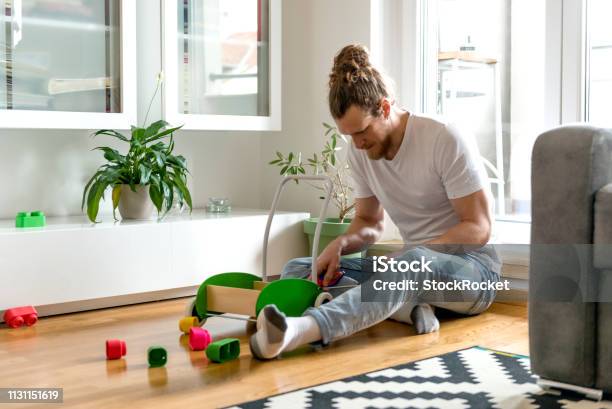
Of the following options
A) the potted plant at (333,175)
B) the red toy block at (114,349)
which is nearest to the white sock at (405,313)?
the potted plant at (333,175)

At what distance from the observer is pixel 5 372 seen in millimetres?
2254

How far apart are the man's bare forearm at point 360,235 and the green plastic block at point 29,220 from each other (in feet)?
3.64

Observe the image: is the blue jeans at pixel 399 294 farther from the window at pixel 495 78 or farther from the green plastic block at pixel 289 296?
the window at pixel 495 78

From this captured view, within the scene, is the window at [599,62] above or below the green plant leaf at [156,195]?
above

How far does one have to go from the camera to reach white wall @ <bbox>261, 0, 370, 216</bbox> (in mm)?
3943

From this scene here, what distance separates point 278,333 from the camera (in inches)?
88.0

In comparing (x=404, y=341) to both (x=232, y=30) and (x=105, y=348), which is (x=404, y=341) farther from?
(x=232, y=30)

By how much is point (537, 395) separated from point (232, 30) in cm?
232

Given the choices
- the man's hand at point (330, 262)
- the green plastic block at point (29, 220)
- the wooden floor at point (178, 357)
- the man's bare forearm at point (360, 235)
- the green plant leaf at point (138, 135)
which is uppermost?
the green plant leaf at point (138, 135)

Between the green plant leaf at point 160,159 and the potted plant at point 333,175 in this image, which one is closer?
the green plant leaf at point 160,159

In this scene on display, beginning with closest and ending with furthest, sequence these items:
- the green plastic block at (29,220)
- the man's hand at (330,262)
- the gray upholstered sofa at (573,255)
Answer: the gray upholstered sofa at (573,255) < the man's hand at (330,262) < the green plastic block at (29,220)

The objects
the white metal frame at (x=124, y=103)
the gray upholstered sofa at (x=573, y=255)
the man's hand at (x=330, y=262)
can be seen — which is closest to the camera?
the gray upholstered sofa at (x=573, y=255)

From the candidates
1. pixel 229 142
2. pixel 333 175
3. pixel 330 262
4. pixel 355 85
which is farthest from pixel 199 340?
pixel 229 142

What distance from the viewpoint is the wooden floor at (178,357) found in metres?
2.04
